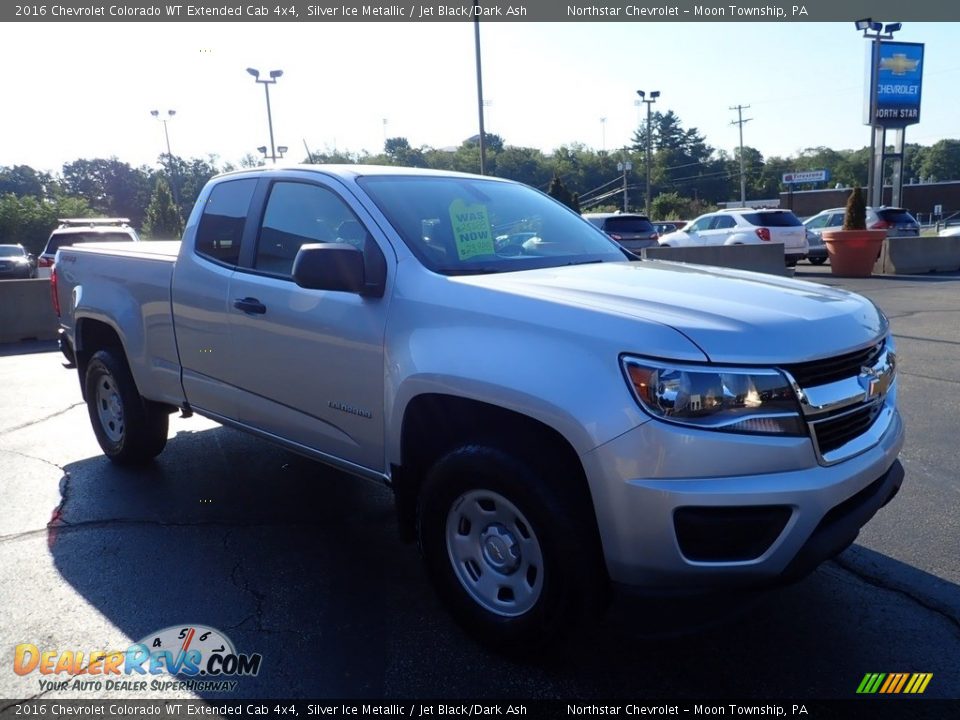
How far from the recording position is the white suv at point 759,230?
1839 centimetres

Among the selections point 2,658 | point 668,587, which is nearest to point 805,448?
point 668,587

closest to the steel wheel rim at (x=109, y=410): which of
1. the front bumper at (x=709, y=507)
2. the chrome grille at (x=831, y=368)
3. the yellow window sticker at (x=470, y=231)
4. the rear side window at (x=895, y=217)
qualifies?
the yellow window sticker at (x=470, y=231)

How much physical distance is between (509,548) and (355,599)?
0.99 meters

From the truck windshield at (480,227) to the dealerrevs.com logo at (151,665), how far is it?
1792 mm

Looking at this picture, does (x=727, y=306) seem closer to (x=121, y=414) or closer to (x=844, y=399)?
(x=844, y=399)

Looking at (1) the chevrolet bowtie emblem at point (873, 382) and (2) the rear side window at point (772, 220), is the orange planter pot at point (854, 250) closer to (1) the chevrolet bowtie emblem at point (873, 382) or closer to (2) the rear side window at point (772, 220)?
(2) the rear side window at point (772, 220)

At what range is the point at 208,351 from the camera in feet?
13.9

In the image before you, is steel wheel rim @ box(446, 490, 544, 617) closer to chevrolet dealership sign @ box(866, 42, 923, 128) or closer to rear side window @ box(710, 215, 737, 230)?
rear side window @ box(710, 215, 737, 230)

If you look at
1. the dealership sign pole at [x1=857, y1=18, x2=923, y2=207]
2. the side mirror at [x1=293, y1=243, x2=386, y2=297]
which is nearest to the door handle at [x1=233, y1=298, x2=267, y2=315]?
the side mirror at [x1=293, y1=243, x2=386, y2=297]

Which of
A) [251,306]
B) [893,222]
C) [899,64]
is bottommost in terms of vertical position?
[893,222]

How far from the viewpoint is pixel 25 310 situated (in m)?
12.3

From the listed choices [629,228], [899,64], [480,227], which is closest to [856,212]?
[629,228]

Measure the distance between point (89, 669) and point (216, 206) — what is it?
264cm

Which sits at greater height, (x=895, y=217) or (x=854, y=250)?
(x=895, y=217)
